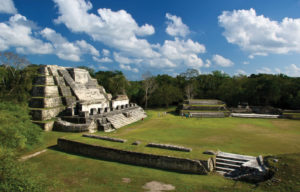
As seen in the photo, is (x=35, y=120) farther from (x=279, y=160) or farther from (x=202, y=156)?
(x=279, y=160)

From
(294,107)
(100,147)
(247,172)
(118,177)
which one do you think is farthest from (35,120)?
(294,107)

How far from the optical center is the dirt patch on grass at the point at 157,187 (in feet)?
23.8

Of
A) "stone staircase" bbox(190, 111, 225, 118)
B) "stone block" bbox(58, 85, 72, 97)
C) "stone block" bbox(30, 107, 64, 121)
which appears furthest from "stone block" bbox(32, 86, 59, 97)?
"stone staircase" bbox(190, 111, 225, 118)

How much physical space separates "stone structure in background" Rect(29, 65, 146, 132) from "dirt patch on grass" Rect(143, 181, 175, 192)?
1130 centimetres

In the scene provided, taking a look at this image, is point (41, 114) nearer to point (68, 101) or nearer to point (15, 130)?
point (68, 101)

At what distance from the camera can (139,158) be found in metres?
9.81

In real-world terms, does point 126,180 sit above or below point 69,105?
below

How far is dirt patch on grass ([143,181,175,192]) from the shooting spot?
7246 mm

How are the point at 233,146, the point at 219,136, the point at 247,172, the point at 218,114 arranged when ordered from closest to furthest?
the point at 247,172, the point at 233,146, the point at 219,136, the point at 218,114

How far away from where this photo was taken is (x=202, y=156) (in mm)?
9172

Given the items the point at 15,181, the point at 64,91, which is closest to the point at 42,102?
the point at 64,91

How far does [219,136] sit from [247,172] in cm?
765

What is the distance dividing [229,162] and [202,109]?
78.3ft

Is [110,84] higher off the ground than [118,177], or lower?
higher
